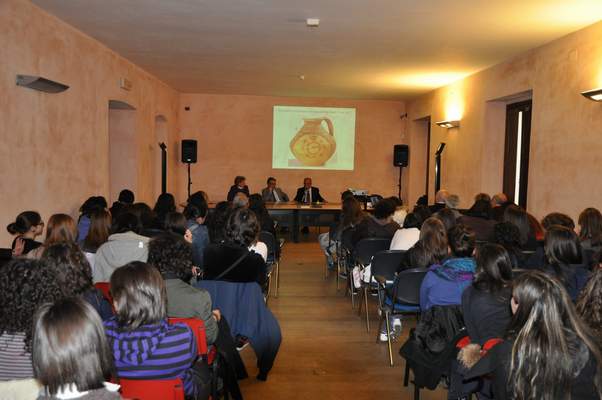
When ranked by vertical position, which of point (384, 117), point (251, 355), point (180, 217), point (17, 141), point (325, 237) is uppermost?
point (384, 117)

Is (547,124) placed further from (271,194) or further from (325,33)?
(271,194)

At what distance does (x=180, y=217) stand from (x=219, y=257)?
963 millimetres

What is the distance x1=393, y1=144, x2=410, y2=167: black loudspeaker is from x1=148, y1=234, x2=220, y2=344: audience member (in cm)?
1101

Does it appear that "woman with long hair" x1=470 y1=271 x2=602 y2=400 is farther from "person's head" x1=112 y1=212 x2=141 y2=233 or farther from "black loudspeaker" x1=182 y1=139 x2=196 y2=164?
"black loudspeaker" x1=182 y1=139 x2=196 y2=164

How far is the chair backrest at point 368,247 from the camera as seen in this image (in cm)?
547

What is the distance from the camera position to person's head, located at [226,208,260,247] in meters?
3.78

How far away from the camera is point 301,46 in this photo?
7.61m

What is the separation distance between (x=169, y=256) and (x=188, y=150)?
1014 cm

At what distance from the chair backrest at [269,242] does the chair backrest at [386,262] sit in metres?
1.47

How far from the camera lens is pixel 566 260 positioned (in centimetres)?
340

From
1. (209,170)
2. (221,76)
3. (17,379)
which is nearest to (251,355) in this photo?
(17,379)

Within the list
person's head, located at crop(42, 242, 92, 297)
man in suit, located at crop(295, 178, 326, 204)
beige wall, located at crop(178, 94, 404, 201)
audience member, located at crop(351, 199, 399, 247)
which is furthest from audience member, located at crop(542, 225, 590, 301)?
beige wall, located at crop(178, 94, 404, 201)

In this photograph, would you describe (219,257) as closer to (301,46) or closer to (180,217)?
(180,217)

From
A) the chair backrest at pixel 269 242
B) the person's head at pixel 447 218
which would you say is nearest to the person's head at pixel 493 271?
the person's head at pixel 447 218
